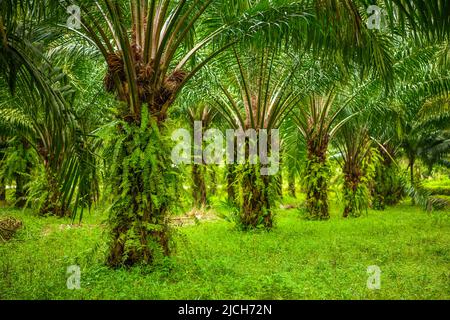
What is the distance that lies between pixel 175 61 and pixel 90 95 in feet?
10.9

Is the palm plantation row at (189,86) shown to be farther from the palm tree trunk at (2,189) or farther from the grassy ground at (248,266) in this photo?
the palm tree trunk at (2,189)

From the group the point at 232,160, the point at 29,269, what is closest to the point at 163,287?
the point at 29,269

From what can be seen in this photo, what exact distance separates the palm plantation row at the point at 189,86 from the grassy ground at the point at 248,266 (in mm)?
616

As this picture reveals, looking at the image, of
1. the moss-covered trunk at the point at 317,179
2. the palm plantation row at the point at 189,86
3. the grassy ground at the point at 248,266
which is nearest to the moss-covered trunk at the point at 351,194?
the palm plantation row at the point at 189,86

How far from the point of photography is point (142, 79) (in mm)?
5922

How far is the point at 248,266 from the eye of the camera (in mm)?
6254

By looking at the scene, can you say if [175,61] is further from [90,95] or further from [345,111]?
[345,111]

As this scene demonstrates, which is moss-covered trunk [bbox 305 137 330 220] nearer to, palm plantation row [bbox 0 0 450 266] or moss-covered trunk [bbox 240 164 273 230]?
palm plantation row [bbox 0 0 450 266]

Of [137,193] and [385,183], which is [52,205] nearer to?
[137,193]

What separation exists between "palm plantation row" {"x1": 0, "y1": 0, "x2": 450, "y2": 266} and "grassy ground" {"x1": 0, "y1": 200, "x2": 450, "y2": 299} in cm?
62

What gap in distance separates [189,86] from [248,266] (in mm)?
5038

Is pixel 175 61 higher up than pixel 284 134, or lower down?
higher up

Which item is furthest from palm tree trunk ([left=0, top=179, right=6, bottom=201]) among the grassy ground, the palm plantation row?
the grassy ground

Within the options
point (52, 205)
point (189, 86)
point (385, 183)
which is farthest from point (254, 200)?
point (385, 183)
